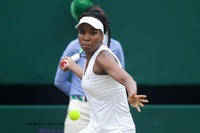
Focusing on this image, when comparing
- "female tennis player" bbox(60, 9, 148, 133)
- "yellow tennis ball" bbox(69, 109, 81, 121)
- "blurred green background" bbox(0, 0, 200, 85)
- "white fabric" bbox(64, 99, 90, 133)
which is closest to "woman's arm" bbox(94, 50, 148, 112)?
"female tennis player" bbox(60, 9, 148, 133)

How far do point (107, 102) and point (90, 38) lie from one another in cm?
43

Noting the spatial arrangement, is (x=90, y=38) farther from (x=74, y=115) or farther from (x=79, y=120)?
(x=79, y=120)

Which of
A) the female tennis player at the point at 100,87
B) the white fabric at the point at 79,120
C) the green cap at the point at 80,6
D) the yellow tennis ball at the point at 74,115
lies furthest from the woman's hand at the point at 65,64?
the green cap at the point at 80,6

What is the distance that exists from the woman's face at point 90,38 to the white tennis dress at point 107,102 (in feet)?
0.15

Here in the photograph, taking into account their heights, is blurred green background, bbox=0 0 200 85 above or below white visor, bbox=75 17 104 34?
below

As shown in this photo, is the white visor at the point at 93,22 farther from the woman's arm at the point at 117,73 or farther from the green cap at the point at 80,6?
the green cap at the point at 80,6

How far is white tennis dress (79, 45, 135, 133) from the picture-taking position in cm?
375

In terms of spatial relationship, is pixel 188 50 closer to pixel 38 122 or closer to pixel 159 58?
pixel 159 58

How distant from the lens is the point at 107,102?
12.4ft

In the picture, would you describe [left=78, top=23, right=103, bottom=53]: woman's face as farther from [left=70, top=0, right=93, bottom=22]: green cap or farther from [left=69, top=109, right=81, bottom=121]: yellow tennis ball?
[left=70, top=0, right=93, bottom=22]: green cap

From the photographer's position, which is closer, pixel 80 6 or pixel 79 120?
pixel 79 120

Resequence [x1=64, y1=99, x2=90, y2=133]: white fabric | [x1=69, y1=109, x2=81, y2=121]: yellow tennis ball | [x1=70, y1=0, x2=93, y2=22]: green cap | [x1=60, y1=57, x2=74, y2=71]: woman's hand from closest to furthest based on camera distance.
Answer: [x1=60, y1=57, x2=74, y2=71]: woman's hand
[x1=69, y1=109, x2=81, y2=121]: yellow tennis ball
[x1=64, y1=99, x2=90, y2=133]: white fabric
[x1=70, y1=0, x2=93, y2=22]: green cap

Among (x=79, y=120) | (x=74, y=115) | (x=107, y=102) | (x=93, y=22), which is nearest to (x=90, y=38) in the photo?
(x=93, y=22)

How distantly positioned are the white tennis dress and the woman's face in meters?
0.04
